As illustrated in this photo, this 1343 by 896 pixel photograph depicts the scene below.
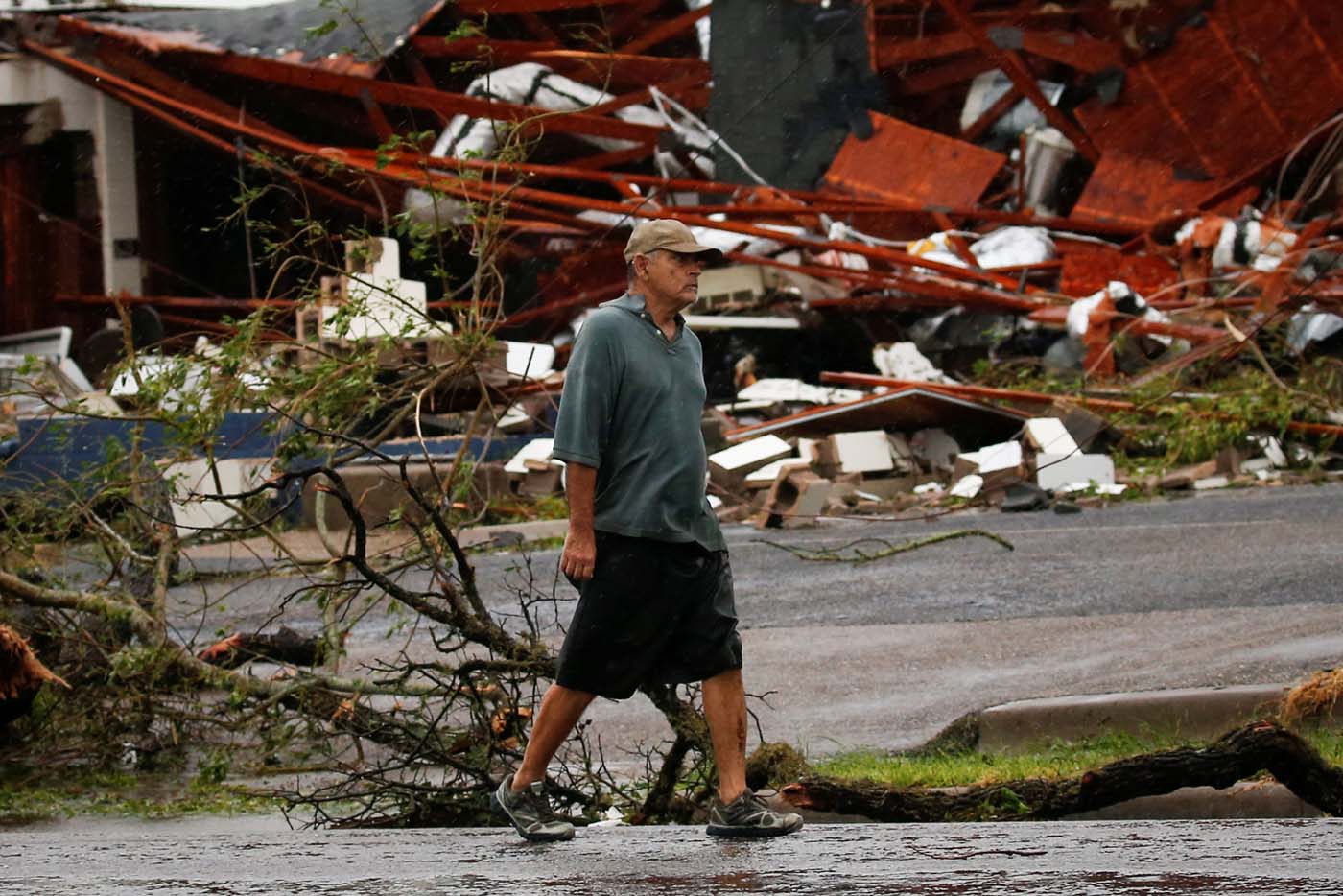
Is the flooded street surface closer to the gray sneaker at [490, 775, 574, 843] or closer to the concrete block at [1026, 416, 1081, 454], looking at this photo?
the gray sneaker at [490, 775, 574, 843]

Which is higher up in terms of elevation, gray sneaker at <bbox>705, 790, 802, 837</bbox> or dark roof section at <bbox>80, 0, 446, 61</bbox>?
dark roof section at <bbox>80, 0, 446, 61</bbox>

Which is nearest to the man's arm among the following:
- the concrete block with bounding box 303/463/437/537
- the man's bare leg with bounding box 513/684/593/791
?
the man's bare leg with bounding box 513/684/593/791

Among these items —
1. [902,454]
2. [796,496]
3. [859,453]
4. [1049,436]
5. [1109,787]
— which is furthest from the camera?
[902,454]

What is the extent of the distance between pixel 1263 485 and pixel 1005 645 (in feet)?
17.8

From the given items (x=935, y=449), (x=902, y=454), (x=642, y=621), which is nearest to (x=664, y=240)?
(x=642, y=621)

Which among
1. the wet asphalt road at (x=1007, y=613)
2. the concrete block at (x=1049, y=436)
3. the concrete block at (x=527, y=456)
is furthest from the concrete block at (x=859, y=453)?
the concrete block at (x=527, y=456)

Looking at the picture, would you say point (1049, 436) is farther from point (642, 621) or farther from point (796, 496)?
point (642, 621)

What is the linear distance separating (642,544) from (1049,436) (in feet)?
29.6

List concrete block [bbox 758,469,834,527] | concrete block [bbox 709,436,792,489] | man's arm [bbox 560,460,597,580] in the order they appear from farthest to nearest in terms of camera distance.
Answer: concrete block [bbox 709,436,792,489], concrete block [bbox 758,469,834,527], man's arm [bbox 560,460,597,580]

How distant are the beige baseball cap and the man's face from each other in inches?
0.5

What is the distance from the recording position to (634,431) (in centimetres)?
406

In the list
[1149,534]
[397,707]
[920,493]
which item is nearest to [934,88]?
[920,493]

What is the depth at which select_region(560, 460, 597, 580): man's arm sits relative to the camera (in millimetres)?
3979

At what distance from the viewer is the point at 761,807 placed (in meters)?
4.09
